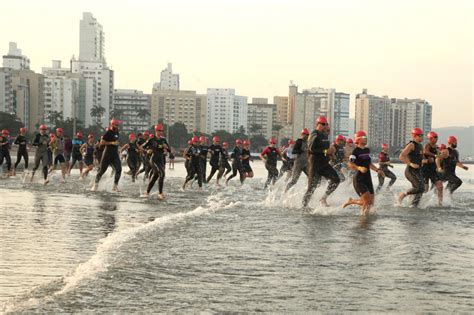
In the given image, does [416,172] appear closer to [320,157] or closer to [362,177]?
[320,157]

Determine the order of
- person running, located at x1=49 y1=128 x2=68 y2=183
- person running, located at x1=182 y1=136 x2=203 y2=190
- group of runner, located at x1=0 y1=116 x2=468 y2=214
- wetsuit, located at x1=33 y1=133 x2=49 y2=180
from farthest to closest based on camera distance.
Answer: person running, located at x1=49 y1=128 x2=68 y2=183
person running, located at x1=182 y1=136 x2=203 y2=190
wetsuit, located at x1=33 y1=133 x2=49 y2=180
group of runner, located at x1=0 y1=116 x2=468 y2=214

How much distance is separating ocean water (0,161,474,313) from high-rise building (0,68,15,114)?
494 ft

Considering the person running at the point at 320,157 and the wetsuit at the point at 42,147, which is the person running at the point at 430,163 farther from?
the wetsuit at the point at 42,147

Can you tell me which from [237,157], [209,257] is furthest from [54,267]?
[237,157]

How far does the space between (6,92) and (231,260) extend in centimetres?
16060

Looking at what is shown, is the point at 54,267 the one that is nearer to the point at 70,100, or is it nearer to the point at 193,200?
the point at 193,200

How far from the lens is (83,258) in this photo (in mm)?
8508

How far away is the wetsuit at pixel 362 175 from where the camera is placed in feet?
47.6

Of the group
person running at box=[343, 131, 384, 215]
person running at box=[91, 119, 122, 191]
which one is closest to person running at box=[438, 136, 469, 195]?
person running at box=[343, 131, 384, 215]

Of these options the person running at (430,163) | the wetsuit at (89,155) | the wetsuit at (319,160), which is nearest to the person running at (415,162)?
the person running at (430,163)

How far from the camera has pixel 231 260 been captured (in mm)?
8617

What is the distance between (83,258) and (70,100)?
192 m

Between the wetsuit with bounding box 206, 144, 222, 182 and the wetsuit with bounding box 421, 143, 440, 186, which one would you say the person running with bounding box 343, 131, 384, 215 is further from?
the wetsuit with bounding box 206, 144, 222, 182

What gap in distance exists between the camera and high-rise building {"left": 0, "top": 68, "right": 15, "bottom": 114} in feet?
523
